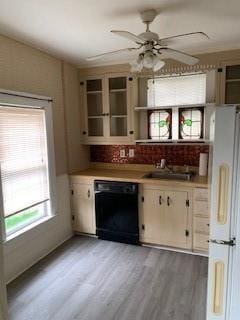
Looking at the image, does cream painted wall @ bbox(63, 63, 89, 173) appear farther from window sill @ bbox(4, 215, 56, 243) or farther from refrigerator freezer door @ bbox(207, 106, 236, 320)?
refrigerator freezer door @ bbox(207, 106, 236, 320)

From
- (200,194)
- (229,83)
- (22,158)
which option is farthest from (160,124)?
(22,158)

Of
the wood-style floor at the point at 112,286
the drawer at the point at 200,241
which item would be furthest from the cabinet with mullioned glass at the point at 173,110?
the wood-style floor at the point at 112,286

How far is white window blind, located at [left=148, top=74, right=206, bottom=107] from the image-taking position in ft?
10.7

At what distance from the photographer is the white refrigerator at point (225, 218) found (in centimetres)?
140

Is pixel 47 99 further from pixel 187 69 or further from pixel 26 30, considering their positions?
pixel 187 69

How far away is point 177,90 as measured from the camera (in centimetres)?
337

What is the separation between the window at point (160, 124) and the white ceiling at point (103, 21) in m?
0.96

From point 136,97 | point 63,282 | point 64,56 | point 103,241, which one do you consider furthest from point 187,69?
point 63,282

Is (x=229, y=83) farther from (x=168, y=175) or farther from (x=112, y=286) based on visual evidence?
(x=112, y=286)

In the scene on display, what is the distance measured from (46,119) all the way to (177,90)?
5.70 ft

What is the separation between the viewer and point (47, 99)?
3.13 metres

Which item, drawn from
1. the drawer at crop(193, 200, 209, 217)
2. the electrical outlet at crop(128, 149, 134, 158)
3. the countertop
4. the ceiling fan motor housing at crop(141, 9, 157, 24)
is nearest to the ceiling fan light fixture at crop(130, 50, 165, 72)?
the ceiling fan motor housing at crop(141, 9, 157, 24)

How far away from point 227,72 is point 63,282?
3050 mm

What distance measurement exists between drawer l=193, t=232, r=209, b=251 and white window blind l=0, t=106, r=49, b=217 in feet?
6.29
